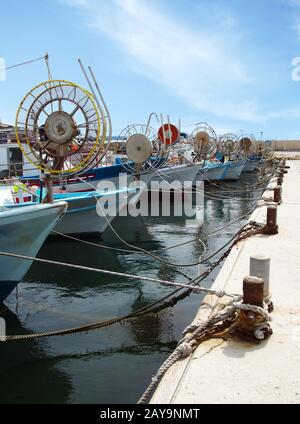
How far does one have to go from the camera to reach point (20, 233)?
733 cm

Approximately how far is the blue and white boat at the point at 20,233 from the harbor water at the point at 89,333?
2.64ft

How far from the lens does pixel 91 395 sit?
5.24m

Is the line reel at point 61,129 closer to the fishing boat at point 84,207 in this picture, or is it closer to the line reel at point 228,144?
the fishing boat at point 84,207

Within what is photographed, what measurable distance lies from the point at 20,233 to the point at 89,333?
6.82 ft

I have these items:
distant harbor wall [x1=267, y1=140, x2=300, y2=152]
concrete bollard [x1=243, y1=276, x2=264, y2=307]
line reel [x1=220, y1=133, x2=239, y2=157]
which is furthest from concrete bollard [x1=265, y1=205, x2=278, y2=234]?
distant harbor wall [x1=267, y1=140, x2=300, y2=152]

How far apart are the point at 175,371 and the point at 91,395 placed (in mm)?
1899

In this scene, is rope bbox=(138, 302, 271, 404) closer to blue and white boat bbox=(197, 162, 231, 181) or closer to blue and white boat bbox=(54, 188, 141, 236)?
blue and white boat bbox=(54, 188, 141, 236)

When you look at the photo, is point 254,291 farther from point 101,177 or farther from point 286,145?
point 286,145

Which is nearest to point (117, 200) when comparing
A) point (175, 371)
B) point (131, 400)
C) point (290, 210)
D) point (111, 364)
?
point (290, 210)

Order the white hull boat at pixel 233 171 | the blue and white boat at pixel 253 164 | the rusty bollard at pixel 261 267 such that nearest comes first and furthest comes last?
the rusty bollard at pixel 261 267 < the white hull boat at pixel 233 171 < the blue and white boat at pixel 253 164

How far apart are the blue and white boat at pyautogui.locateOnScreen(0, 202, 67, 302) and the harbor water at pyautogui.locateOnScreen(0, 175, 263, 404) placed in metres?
0.81

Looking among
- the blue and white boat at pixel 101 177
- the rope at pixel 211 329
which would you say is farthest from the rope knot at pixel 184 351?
the blue and white boat at pixel 101 177

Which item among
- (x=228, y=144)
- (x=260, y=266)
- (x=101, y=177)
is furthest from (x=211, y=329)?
(x=228, y=144)

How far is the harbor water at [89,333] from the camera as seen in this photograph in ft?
18.0
